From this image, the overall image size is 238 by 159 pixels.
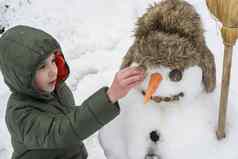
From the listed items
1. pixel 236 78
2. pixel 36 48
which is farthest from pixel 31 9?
pixel 36 48

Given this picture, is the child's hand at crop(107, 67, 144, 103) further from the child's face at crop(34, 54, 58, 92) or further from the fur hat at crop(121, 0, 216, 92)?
the child's face at crop(34, 54, 58, 92)

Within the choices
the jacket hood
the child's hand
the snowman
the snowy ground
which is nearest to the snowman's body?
the snowman

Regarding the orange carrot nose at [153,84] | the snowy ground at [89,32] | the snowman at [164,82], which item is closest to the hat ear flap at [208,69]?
the snowman at [164,82]

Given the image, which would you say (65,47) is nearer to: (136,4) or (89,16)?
(89,16)

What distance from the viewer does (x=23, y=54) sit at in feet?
3.87

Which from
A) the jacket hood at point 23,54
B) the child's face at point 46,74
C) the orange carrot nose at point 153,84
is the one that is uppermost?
the jacket hood at point 23,54

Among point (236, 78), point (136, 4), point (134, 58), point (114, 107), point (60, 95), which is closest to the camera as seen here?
point (114, 107)

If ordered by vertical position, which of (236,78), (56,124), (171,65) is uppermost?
(171,65)

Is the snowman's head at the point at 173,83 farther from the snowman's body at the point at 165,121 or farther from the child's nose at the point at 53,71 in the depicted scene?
the child's nose at the point at 53,71

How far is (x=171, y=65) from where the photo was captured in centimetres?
120

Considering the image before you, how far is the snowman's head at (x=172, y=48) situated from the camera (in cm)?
119

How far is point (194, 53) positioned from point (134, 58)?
0.53 feet

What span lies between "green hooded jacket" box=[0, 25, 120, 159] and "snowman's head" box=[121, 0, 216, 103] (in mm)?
154

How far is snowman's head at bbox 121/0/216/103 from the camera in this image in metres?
1.19
